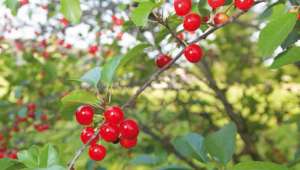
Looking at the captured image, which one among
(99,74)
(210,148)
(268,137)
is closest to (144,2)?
(99,74)

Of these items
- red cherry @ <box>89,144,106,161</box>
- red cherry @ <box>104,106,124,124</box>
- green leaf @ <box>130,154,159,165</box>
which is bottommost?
green leaf @ <box>130,154,159,165</box>

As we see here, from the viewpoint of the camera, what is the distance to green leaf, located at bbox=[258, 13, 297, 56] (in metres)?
1.65

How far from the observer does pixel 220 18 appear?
5.69 feet

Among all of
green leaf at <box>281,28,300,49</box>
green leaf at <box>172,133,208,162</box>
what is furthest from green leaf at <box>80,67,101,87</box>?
green leaf at <box>281,28,300,49</box>

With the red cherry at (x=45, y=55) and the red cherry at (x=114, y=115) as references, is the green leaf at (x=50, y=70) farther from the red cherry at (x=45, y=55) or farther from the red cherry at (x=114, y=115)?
the red cherry at (x=114, y=115)

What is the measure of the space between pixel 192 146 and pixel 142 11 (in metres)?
0.78

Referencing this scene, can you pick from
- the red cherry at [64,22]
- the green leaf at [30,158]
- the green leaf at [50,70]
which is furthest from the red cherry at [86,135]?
the red cherry at [64,22]

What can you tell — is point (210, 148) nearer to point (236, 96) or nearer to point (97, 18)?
point (97, 18)

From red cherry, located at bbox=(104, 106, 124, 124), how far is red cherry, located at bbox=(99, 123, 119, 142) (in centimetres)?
2

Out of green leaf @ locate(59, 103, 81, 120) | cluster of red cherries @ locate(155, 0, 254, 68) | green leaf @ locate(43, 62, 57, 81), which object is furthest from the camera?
green leaf @ locate(43, 62, 57, 81)

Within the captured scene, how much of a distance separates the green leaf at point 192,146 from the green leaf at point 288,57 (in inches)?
22.0

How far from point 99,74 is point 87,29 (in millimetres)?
2871

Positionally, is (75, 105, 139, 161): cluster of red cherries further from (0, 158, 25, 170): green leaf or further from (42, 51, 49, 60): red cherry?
(42, 51, 49, 60): red cherry

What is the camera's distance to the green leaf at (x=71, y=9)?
1.89m
